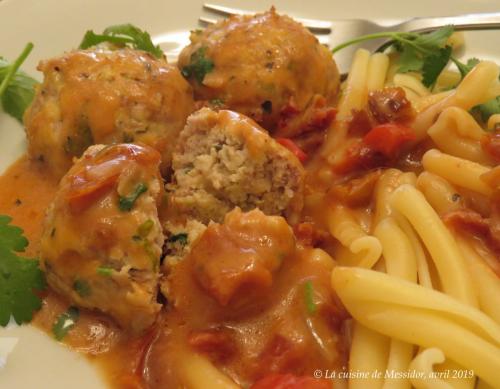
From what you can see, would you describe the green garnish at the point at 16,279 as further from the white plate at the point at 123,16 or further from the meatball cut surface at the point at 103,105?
the white plate at the point at 123,16

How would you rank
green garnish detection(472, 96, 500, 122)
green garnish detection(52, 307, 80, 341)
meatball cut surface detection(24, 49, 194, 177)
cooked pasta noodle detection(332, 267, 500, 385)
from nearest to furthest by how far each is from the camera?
cooked pasta noodle detection(332, 267, 500, 385) → green garnish detection(52, 307, 80, 341) → meatball cut surface detection(24, 49, 194, 177) → green garnish detection(472, 96, 500, 122)

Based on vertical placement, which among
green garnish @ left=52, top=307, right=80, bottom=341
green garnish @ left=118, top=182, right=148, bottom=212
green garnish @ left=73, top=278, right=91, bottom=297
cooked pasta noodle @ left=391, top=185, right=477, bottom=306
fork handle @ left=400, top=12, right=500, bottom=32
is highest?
fork handle @ left=400, top=12, right=500, bottom=32

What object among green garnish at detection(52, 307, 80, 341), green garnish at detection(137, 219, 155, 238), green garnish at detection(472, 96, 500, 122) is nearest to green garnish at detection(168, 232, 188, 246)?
green garnish at detection(137, 219, 155, 238)

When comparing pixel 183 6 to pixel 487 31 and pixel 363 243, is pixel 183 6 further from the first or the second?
pixel 363 243

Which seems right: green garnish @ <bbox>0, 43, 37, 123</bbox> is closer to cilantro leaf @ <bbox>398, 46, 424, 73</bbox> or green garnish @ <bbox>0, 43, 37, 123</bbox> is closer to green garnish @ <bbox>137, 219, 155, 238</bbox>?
green garnish @ <bbox>137, 219, 155, 238</bbox>

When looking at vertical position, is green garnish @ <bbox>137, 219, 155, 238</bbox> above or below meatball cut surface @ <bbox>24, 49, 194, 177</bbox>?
below

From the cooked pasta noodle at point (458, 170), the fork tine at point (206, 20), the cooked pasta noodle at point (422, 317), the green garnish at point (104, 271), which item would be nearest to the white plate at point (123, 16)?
the fork tine at point (206, 20)

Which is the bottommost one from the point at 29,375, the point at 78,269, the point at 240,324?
the point at 29,375

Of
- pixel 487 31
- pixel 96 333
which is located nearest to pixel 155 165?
pixel 96 333
